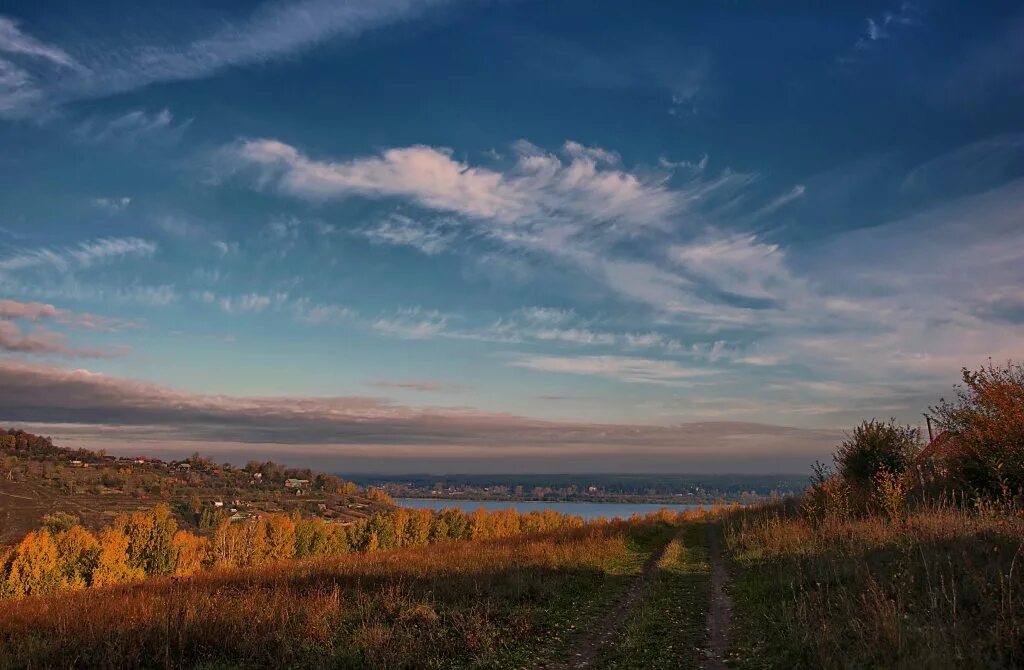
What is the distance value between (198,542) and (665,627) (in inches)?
4323

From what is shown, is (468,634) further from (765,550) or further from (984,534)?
(765,550)

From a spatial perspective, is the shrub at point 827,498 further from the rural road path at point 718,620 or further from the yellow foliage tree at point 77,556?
the yellow foliage tree at point 77,556

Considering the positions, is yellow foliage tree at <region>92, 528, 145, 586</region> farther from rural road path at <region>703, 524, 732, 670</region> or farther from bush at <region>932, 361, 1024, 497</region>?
bush at <region>932, 361, 1024, 497</region>

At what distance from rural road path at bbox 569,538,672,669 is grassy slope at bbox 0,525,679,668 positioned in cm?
30

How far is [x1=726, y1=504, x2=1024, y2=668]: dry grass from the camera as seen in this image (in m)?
7.04

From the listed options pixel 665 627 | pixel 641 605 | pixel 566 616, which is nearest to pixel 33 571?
pixel 566 616

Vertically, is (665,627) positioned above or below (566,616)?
above

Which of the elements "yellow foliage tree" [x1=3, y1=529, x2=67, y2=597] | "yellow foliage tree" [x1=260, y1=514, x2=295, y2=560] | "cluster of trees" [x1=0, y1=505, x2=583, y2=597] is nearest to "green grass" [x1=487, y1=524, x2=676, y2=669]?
"cluster of trees" [x1=0, y1=505, x2=583, y2=597]

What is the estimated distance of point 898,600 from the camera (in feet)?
28.5

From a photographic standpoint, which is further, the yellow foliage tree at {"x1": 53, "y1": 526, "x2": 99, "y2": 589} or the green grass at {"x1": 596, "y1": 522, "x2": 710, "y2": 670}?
the yellow foliage tree at {"x1": 53, "y1": 526, "x2": 99, "y2": 589}

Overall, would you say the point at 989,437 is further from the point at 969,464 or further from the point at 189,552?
the point at 189,552

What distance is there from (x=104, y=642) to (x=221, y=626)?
5.57 feet

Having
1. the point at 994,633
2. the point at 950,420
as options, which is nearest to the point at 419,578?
the point at 994,633

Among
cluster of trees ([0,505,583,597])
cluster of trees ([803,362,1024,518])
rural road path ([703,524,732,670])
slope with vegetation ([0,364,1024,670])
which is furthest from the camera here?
cluster of trees ([0,505,583,597])
